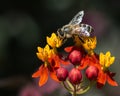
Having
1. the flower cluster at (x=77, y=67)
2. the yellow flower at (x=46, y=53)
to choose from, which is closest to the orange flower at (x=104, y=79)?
the flower cluster at (x=77, y=67)

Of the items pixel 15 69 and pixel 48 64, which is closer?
pixel 48 64

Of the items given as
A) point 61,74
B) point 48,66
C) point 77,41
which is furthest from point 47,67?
point 77,41

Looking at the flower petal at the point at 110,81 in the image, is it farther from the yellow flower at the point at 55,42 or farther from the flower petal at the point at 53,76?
the yellow flower at the point at 55,42

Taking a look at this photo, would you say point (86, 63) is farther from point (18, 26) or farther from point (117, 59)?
point (18, 26)

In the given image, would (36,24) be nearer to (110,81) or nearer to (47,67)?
(47,67)

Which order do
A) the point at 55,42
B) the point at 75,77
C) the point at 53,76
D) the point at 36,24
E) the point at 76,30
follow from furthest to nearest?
the point at 36,24 → the point at 55,42 → the point at 76,30 → the point at 53,76 → the point at 75,77

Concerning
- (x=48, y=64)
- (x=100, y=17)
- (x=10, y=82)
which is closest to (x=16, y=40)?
(x=100, y=17)

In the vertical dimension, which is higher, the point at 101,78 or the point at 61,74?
the point at 61,74
